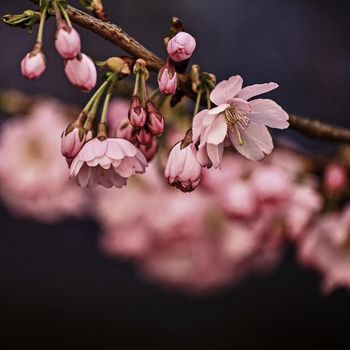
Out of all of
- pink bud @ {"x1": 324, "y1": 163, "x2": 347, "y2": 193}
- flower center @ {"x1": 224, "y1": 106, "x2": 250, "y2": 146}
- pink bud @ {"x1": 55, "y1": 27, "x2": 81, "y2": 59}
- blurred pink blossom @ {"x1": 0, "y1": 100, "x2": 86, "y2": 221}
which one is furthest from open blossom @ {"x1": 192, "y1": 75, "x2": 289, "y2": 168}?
blurred pink blossom @ {"x1": 0, "y1": 100, "x2": 86, "y2": 221}

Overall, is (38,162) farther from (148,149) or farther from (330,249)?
(148,149)

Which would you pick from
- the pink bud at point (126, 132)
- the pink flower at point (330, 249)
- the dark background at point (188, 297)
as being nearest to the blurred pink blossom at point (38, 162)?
the dark background at point (188, 297)

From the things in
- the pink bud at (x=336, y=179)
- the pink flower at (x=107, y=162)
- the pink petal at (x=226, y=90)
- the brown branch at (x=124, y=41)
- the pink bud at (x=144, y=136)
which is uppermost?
the pink bud at (x=336, y=179)

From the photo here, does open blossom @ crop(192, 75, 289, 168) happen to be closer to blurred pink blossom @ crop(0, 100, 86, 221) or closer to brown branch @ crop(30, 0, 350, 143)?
brown branch @ crop(30, 0, 350, 143)

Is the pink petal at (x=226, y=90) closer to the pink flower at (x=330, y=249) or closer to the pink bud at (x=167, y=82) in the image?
the pink bud at (x=167, y=82)

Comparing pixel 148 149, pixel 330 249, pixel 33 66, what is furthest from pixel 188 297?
pixel 33 66

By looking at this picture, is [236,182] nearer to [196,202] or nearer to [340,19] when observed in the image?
[196,202]
